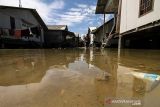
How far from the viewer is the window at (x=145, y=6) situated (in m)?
8.47

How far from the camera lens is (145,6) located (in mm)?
9070

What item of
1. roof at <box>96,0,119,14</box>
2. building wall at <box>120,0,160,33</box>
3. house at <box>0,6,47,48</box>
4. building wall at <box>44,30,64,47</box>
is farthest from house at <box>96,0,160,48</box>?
building wall at <box>44,30,64,47</box>

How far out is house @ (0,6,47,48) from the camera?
61.4ft

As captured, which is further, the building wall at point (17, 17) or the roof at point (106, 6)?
the building wall at point (17, 17)

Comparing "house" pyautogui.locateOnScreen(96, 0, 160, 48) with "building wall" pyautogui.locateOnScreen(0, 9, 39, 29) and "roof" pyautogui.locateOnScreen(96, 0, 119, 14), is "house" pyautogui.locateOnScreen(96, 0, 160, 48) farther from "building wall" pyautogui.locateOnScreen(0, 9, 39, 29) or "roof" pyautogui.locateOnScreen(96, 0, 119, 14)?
"building wall" pyautogui.locateOnScreen(0, 9, 39, 29)

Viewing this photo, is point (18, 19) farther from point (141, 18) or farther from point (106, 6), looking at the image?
point (141, 18)

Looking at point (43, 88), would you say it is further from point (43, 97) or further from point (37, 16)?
point (37, 16)

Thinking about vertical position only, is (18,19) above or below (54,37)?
above

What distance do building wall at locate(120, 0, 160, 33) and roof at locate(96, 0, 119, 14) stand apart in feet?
18.3

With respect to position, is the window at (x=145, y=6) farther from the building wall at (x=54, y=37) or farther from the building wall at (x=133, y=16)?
the building wall at (x=54, y=37)

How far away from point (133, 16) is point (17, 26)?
1537cm

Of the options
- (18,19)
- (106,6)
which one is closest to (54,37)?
(18,19)

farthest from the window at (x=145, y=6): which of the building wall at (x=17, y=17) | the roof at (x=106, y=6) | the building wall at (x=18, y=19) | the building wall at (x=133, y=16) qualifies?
the building wall at (x=17, y=17)

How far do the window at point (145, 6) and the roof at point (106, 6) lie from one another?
8.43 metres
